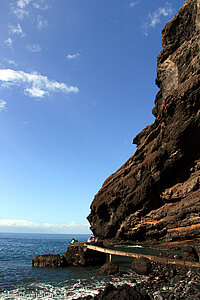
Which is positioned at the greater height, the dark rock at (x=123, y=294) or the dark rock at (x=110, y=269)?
the dark rock at (x=123, y=294)

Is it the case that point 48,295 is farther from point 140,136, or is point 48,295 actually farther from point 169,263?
point 140,136

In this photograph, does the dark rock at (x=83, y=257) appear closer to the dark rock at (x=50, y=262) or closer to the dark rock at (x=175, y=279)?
the dark rock at (x=50, y=262)

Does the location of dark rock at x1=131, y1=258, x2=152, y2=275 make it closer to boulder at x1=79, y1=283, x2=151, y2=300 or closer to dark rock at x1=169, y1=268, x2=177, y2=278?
dark rock at x1=169, y1=268, x2=177, y2=278

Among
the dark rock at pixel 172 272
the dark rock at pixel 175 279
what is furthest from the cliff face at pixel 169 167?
the dark rock at pixel 175 279

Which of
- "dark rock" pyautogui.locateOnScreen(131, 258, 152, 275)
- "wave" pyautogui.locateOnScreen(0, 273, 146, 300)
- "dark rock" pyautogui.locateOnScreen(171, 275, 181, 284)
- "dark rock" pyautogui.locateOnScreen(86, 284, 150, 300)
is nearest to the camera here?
"dark rock" pyautogui.locateOnScreen(86, 284, 150, 300)

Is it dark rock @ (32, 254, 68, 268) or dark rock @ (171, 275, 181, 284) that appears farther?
dark rock @ (32, 254, 68, 268)

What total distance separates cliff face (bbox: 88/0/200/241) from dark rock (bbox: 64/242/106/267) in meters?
13.1

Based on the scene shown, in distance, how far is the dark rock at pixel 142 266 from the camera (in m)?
22.1

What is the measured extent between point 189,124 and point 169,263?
23796 millimetres

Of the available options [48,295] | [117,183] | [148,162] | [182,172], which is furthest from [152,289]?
[117,183]

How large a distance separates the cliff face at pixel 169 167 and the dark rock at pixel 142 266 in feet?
40.7

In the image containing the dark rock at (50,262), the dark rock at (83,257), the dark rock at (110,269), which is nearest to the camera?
the dark rock at (110,269)

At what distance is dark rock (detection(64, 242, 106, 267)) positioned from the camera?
31481mm

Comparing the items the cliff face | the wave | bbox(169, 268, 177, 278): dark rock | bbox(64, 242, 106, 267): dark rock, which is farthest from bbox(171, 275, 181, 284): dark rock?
bbox(64, 242, 106, 267): dark rock
